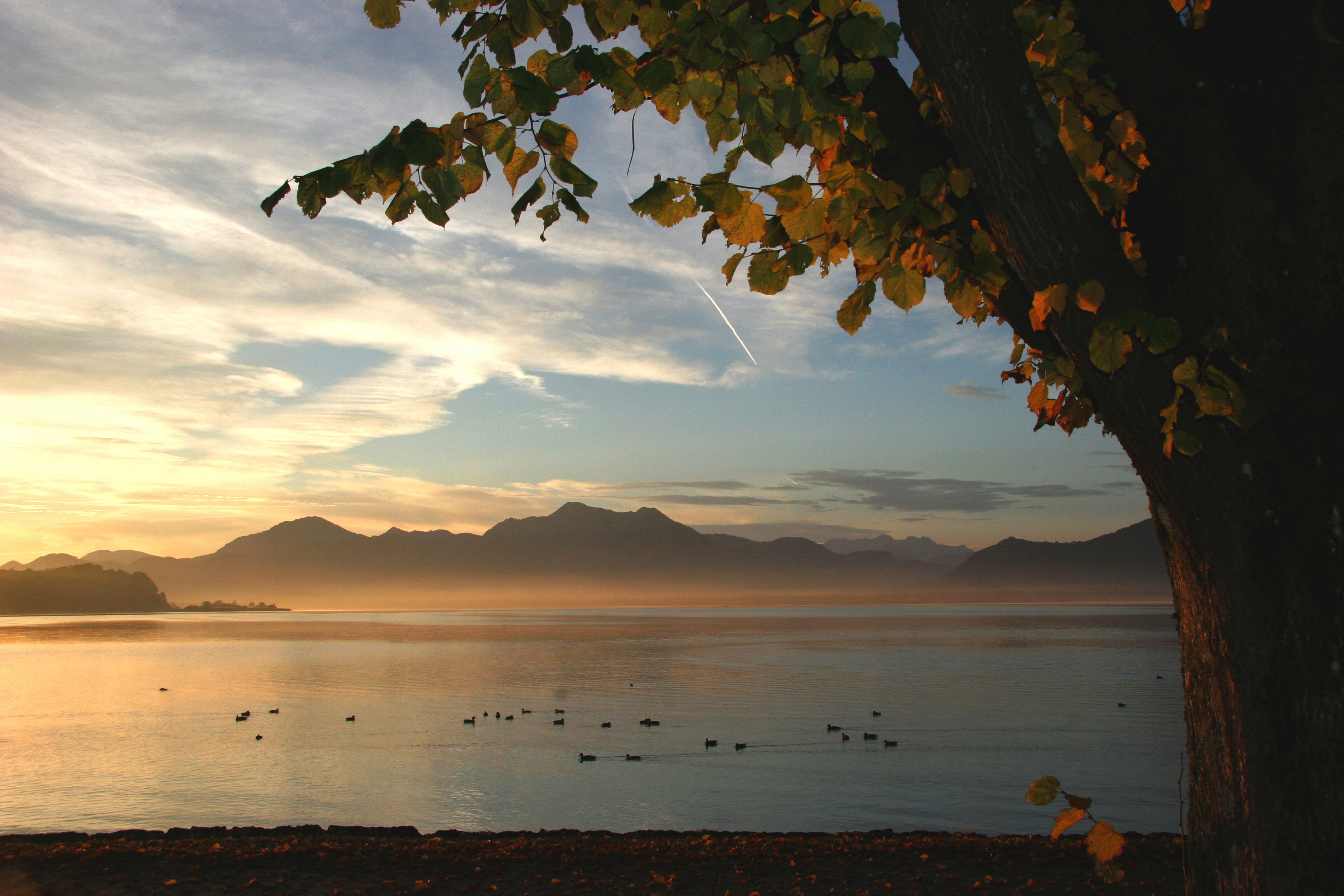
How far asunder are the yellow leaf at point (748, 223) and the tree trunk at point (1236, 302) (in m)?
0.80

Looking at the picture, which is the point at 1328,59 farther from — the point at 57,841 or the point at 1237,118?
the point at 57,841

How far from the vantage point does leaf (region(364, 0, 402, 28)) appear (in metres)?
3.34

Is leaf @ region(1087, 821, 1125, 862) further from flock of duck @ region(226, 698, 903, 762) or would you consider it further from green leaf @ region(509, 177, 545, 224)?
flock of duck @ region(226, 698, 903, 762)

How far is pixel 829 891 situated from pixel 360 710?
41064mm

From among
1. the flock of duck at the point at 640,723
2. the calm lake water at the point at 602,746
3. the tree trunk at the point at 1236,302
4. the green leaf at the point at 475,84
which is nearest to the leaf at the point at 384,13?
the green leaf at the point at 475,84

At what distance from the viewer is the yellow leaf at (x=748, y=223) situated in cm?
303

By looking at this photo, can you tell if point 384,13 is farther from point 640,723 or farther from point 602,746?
point 640,723

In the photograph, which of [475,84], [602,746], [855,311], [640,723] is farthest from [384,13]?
[640,723]

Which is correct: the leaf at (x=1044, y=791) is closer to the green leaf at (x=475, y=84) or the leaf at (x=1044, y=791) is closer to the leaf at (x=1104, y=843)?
the leaf at (x=1104, y=843)

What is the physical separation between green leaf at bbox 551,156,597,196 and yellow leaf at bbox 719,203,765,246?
1.87ft

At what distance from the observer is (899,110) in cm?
323

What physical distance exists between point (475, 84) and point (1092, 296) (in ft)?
8.02

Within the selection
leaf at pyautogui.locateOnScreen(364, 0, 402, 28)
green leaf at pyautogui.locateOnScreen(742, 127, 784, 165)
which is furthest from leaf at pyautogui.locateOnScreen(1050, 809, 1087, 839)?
leaf at pyautogui.locateOnScreen(364, 0, 402, 28)

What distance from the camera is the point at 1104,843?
3.01 meters
